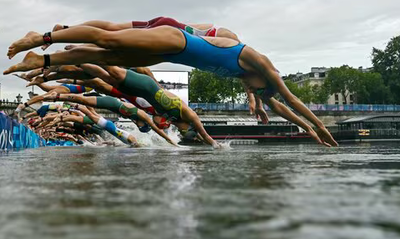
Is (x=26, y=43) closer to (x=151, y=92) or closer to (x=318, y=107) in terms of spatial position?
(x=151, y=92)

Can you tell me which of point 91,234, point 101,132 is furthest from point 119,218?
point 101,132

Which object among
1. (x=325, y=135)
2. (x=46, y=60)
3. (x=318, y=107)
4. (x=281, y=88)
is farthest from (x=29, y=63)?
(x=318, y=107)

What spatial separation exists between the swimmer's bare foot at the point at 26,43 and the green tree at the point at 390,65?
281 feet

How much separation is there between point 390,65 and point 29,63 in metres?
89.0

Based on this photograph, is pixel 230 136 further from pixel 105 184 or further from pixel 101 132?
pixel 105 184

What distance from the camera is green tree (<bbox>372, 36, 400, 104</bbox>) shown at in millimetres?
81812

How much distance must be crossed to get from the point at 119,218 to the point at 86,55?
427 cm

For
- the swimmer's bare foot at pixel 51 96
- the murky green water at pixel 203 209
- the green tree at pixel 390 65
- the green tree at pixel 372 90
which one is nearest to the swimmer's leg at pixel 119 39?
the murky green water at pixel 203 209

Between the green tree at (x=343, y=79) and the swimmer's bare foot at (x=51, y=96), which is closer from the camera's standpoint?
the swimmer's bare foot at (x=51, y=96)

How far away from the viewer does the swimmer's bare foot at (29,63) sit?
4.71 m

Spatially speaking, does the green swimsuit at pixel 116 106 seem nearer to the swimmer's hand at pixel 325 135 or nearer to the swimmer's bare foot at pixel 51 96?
the swimmer's bare foot at pixel 51 96

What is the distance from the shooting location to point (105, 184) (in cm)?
188

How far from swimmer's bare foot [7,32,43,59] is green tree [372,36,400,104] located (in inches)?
3373

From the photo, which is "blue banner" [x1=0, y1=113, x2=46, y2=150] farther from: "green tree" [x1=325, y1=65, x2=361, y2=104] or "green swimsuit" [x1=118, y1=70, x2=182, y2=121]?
"green tree" [x1=325, y1=65, x2=361, y2=104]
